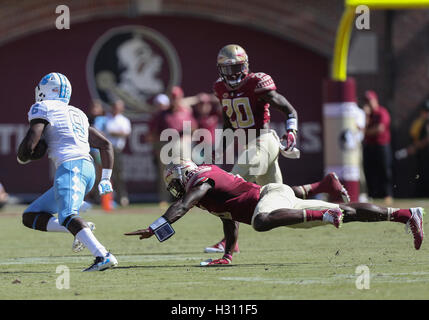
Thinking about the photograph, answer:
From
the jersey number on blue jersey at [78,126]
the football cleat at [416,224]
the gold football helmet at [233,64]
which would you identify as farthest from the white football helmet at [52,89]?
the football cleat at [416,224]

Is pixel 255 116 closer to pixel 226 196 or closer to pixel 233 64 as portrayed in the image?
pixel 233 64

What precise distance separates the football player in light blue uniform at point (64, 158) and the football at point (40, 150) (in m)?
0.01

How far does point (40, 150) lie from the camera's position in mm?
7445

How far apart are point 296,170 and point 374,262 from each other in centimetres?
1190

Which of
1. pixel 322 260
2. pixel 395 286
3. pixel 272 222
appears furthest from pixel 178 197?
pixel 395 286

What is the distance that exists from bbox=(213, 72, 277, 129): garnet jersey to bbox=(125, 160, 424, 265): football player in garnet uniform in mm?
1526

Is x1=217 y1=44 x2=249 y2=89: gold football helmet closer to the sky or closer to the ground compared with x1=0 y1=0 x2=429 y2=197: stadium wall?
closer to the ground

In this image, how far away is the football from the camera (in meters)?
7.36

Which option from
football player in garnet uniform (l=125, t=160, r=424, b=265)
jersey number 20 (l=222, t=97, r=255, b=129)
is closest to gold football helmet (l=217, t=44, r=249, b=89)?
jersey number 20 (l=222, t=97, r=255, b=129)

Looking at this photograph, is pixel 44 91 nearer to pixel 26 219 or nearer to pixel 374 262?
pixel 26 219

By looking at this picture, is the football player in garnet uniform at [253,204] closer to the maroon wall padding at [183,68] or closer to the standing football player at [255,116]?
the standing football player at [255,116]

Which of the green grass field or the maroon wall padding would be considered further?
the maroon wall padding

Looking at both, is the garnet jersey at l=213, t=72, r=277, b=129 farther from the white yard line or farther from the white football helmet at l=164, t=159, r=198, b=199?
the white football helmet at l=164, t=159, r=198, b=199

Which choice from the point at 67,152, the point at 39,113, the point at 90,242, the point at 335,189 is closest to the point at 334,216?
the point at 335,189
